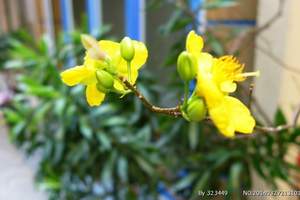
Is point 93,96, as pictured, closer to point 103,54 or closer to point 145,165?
point 103,54

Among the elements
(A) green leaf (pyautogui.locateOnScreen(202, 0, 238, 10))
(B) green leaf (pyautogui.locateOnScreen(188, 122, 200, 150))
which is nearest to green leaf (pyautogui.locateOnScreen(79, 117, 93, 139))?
(B) green leaf (pyautogui.locateOnScreen(188, 122, 200, 150))

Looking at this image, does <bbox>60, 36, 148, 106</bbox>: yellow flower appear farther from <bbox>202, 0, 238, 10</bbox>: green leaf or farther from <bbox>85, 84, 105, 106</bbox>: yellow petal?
<bbox>202, 0, 238, 10</bbox>: green leaf

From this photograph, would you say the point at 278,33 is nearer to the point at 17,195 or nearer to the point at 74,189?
the point at 74,189

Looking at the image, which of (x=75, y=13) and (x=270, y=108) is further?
(x=75, y=13)

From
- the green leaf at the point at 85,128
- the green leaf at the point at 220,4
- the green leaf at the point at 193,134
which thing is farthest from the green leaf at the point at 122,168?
the green leaf at the point at 220,4

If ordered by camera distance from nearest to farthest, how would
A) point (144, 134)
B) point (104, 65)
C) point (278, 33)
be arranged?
1. point (104, 65)
2. point (278, 33)
3. point (144, 134)

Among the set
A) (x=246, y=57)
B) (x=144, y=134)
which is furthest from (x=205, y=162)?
(x=246, y=57)

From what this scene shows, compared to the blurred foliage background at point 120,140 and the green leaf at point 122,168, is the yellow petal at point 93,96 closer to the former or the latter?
the blurred foliage background at point 120,140
